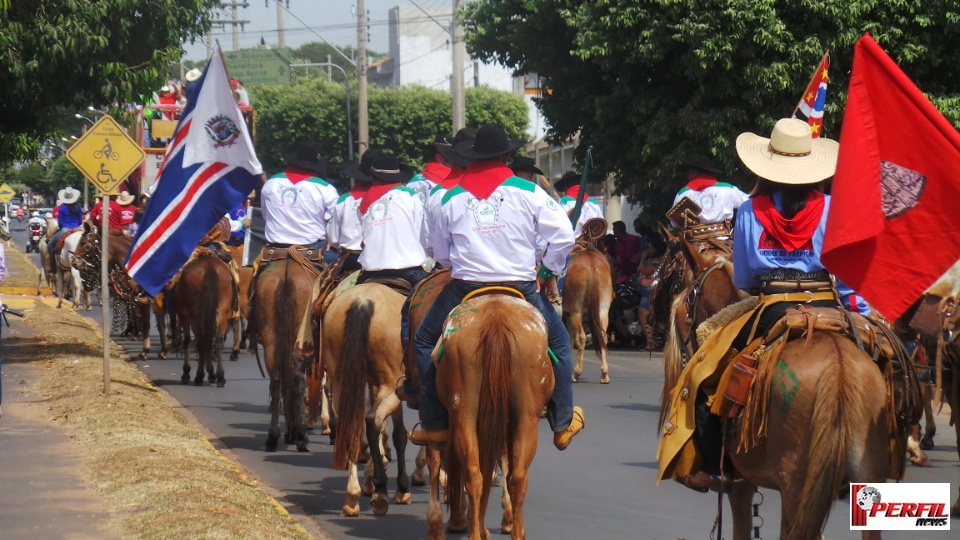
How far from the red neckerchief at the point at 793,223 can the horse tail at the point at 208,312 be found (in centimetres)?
1094

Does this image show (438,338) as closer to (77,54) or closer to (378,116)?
(77,54)

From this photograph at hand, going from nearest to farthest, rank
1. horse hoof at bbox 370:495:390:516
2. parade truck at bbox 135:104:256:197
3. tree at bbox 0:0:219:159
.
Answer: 1. horse hoof at bbox 370:495:390:516
2. tree at bbox 0:0:219:159
3. parade truck at bbox 135:104:256:197

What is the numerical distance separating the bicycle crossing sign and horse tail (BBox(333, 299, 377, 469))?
643 centimetres

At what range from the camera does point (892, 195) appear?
222 inches

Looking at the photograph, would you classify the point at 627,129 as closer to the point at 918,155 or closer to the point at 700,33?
the point at 700,33

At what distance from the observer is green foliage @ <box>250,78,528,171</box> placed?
62.6m

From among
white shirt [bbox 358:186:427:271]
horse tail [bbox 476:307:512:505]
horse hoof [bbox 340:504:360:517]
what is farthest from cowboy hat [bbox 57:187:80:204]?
horse tail [bbox 476:307:512:505]

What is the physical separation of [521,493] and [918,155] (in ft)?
9.67

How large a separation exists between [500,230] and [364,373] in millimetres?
2070

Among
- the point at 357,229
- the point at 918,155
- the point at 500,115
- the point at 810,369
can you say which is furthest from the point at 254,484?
the point at 500,115

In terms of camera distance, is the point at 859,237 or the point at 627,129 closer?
the point at 859,237

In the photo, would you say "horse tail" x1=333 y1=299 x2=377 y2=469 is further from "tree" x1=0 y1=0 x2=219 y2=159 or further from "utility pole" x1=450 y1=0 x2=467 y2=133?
"utility pole" x1=450 y1=0 x2=467 y2=133

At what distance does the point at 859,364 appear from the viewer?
573cm

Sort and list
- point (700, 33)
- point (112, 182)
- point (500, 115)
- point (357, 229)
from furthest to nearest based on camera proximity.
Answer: point (500, 115)
point (700, 33)
point (112, 182)
point (357, 229)
